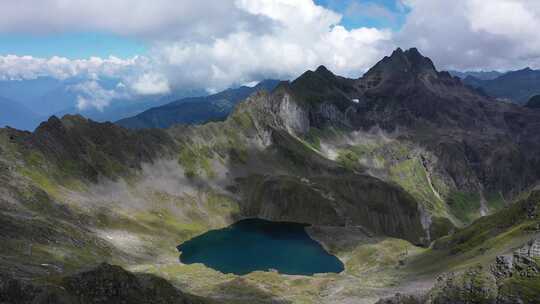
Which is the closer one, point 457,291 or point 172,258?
point 457,291

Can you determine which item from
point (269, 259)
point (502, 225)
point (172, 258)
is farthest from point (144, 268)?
point (502, 225)

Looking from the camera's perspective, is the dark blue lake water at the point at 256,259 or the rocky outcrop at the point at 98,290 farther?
the dark blue lake water at the point at 256,259

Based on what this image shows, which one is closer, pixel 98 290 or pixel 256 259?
pixel 98 290

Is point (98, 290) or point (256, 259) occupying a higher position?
point (256, 259)

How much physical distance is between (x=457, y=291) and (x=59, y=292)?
72636 mm

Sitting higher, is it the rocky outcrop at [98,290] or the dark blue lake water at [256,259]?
the dark blue lake water at [256,259]

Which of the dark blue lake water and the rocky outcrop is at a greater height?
the dark blue lake water

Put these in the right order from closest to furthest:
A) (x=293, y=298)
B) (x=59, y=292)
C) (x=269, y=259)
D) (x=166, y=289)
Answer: (x=59, y=292) < (x=166, y=289) < (x=293, y=298) < (x=269, y=259)

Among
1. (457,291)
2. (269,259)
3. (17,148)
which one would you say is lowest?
(457,291)

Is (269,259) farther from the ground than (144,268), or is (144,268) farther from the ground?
(269,259)

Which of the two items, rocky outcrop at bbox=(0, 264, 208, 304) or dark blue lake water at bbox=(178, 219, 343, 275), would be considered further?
dark blue lake water at bbox=(178, 219, 343, 275)

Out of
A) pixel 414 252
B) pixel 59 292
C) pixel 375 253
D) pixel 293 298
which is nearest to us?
pixel 59 292

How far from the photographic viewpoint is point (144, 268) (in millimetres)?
148500

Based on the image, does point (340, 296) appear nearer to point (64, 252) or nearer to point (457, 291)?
point (457, 291)
